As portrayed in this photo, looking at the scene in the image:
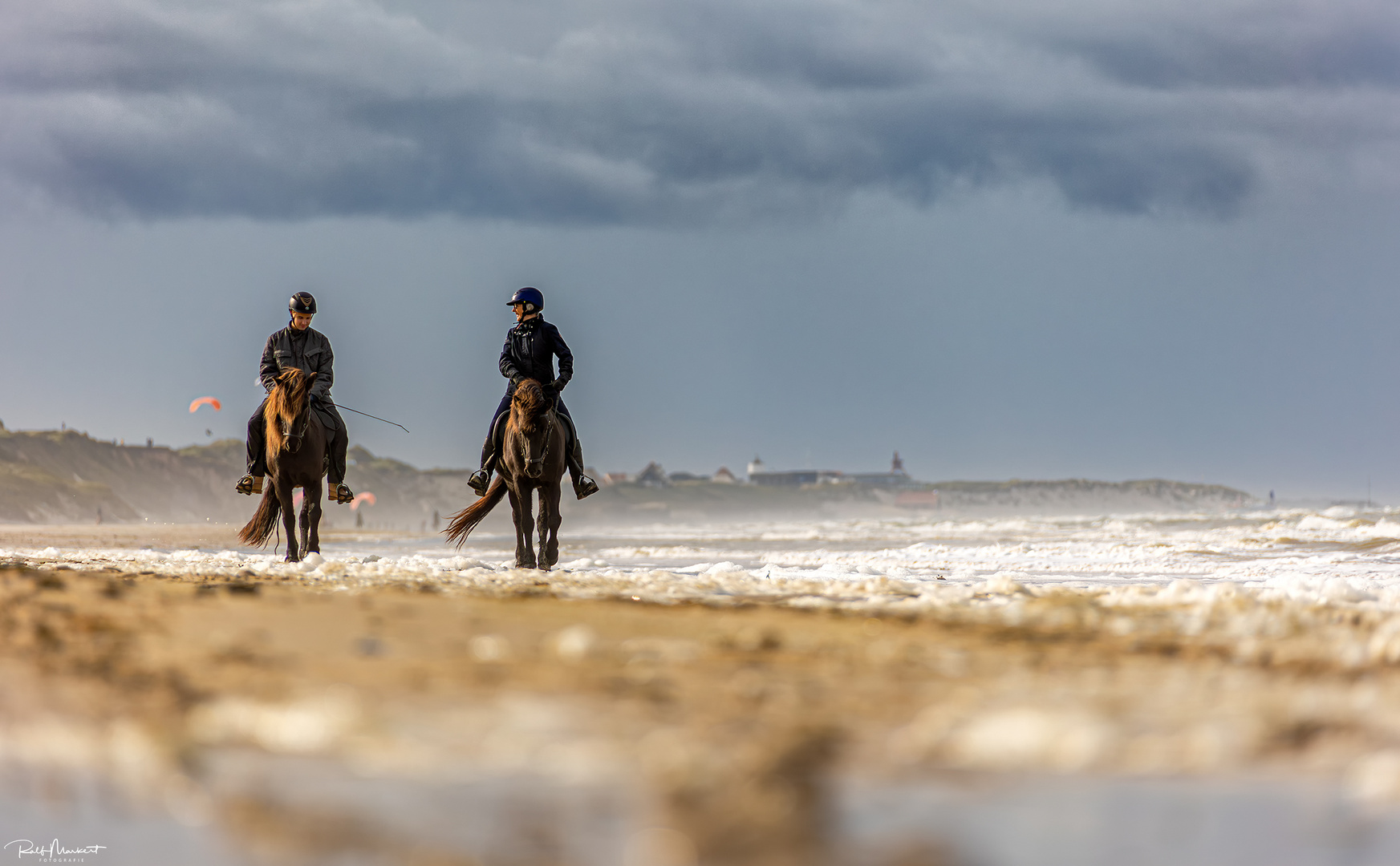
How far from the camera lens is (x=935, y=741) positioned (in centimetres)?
357

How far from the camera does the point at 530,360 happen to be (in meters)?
12.8

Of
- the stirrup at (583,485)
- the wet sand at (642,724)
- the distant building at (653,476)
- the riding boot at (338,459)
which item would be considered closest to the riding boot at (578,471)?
the stirrup at (583,485)

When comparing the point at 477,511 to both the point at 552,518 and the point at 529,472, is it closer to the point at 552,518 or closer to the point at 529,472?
the point at 552,518

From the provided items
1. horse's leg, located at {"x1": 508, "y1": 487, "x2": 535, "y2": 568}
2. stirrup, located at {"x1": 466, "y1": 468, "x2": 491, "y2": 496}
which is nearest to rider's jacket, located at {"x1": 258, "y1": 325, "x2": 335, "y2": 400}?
stirrup, located at {"x1": 466, "y1": 468, "x2": 491, "y2": 496}

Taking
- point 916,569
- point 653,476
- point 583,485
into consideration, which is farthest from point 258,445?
point 653,476

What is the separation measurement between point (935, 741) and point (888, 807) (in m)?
0.58

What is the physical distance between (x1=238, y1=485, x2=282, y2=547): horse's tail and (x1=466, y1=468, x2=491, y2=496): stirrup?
2377mm

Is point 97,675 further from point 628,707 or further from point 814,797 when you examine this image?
point 814,797

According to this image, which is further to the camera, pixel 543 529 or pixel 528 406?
pixel 543 529

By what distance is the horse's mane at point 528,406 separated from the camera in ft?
39.6

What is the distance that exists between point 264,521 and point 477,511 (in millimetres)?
2903

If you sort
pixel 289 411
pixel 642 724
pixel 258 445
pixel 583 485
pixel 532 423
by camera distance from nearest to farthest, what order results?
pixel 642 724, pixel 532 423, pixel 289 411, pixel 583 485, pixel 258 445

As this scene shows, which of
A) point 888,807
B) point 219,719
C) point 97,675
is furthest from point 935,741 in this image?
point 97,675

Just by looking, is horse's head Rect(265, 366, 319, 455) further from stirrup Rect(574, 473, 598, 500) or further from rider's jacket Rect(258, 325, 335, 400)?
stirrup Rect(574, 473, 598, 500)
